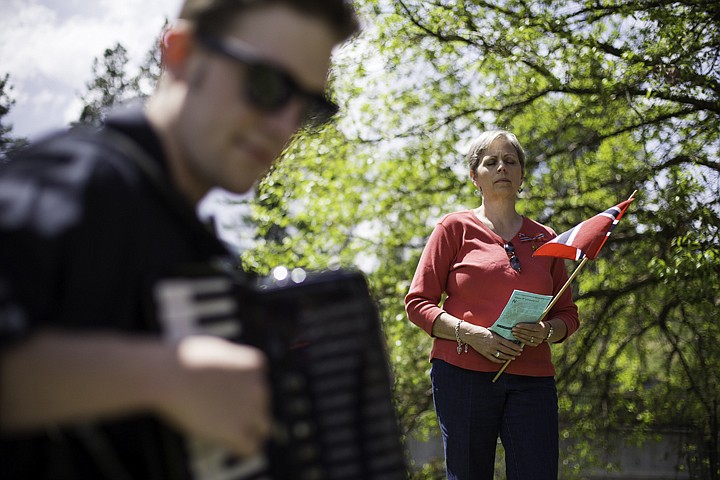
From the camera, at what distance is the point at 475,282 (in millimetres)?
3562

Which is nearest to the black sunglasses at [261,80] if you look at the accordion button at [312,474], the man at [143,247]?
the man at [143,247]

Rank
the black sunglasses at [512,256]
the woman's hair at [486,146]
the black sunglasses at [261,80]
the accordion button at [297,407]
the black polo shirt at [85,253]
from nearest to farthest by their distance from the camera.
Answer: the black polo shirt at [85,253] → the black sunglasses at [261,80] → the accordion button at [297,407] → the black sunglasses at [512,256] → the woman's hair at [486,146]

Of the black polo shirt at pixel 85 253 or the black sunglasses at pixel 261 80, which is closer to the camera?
the black polo shirt at pixel 85 253

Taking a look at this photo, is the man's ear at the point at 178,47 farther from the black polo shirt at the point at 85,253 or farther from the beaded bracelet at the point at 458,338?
the beaded bracelet at the point at 458,338

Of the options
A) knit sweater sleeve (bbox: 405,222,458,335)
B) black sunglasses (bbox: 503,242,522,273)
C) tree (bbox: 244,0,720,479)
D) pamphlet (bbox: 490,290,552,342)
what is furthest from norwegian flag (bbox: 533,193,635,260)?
tree (bbox: 244,0,720,479)

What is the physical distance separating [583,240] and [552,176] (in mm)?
3113

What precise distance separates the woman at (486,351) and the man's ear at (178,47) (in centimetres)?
238

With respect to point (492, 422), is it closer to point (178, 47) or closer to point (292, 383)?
point (292, 383)

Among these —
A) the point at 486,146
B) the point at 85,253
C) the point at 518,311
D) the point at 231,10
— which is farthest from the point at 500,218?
the point at 85,253

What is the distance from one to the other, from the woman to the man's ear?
238 cm

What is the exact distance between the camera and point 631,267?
673 centimetres

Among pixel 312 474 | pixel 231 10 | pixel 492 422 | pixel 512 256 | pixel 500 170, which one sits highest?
pixel 500 170

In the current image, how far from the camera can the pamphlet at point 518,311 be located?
337 centimetres

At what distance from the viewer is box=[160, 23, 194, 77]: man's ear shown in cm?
129
